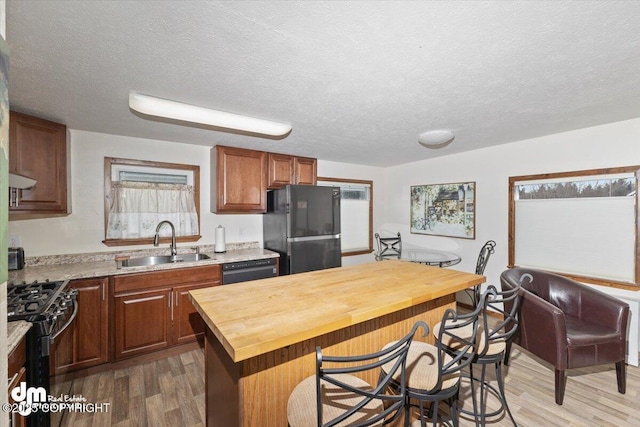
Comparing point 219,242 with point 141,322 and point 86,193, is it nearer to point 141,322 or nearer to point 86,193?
point 141,322

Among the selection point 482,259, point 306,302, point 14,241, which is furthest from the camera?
point 482,259

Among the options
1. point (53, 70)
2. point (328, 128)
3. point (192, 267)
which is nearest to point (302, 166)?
point (328, 128)

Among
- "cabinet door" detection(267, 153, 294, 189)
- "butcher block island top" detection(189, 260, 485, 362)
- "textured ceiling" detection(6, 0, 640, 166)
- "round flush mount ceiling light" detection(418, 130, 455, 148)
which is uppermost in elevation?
"textured ceiling" detection(6, 0, 640, 166)

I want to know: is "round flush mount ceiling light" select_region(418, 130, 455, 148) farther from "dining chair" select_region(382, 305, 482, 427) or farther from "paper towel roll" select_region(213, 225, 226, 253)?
"paper towel roll" select_region(213, 225, 226, 253)

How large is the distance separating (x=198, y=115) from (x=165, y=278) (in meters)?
1.67

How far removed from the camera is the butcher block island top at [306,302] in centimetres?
104

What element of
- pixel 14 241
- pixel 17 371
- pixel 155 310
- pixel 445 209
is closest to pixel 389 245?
pixel 445 209

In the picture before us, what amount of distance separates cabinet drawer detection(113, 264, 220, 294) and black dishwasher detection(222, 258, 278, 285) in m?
0.11

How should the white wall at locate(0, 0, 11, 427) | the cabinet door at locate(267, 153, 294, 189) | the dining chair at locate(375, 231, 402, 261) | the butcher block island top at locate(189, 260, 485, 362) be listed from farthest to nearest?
1. the dining chair at locate(375, 231, 402, 261)
2. the cabinet door at locate(267, 153, 294, 189)
3. the butcher block island top at locate(189, 260, 485, 362)
4. the white wall at locate(0, 0, 11, 427)

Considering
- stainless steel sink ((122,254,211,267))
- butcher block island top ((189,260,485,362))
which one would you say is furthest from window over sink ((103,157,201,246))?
butcher block island top ((189,260,485,362))

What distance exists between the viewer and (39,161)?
7.46 feet

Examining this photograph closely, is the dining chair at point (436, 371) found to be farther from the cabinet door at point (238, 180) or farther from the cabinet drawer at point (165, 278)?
the cabinet door at point (238, 180)

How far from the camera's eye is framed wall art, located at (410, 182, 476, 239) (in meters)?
3.87

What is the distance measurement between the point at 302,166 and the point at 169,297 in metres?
2.43
